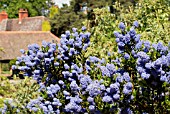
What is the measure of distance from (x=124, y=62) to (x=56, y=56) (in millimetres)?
897

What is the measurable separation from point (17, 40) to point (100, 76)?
77.9 ft

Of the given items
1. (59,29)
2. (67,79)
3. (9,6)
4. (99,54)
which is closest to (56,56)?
(67,79)

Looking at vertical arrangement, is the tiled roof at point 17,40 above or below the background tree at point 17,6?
below

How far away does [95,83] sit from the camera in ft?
9.20

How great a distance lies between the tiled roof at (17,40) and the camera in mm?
Answer: 25062

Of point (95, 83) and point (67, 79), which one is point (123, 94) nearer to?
point (95, 83)

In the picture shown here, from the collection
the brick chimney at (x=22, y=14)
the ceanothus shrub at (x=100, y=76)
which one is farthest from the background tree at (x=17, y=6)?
the ceanothus shrub at (x=100, y=76)

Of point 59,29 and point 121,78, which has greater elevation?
point 121,78

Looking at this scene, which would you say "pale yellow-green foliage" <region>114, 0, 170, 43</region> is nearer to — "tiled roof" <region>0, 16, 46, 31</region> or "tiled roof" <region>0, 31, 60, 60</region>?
"tiled roof" <region>0, 31, 60, 60</region>

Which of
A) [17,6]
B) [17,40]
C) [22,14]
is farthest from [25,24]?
[17,40]

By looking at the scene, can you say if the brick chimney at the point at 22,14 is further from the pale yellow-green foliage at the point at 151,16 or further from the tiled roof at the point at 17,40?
the pale yellow-green foliage at the point at 151,16

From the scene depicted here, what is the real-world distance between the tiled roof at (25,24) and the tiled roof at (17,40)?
8914 mm

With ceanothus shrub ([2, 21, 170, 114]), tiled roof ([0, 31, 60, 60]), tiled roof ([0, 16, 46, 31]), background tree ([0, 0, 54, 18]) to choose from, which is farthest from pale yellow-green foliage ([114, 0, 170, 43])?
background tree ([0, 0, 54, 18])

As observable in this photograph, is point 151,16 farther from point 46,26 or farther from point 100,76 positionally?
point 46,26
